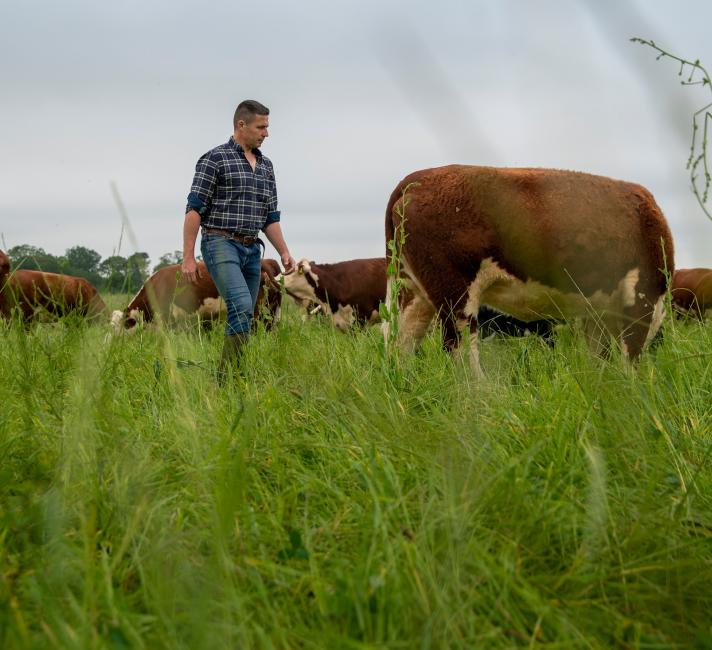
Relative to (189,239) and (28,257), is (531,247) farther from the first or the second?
(28,257)

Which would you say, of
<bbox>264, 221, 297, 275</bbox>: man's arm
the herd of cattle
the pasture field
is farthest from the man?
the pasture field

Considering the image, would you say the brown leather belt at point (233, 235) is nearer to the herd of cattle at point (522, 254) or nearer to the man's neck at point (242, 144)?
the herd of cattle at point (522, 254)

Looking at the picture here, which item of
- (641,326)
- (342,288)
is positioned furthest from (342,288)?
(641,326)

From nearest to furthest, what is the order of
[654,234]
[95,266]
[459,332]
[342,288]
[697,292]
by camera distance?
1. [95,266]
2. [459,332]
3. [654,234]
4. [342,288]
5. [697,292]

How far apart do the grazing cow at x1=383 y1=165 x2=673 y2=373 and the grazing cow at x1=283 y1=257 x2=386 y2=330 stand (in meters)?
7.05

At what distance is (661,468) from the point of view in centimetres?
262

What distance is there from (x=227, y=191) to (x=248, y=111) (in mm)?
622

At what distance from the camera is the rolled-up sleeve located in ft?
19.1

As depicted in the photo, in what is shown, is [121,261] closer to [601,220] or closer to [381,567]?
[381,567]

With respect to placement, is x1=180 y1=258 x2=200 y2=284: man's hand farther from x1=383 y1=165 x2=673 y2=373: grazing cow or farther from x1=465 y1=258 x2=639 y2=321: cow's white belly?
x1=465 y1=258 x2=639 y2=321: cow's white belly

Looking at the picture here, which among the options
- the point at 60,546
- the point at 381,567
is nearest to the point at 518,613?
the point at 381,567

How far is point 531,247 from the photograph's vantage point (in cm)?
580

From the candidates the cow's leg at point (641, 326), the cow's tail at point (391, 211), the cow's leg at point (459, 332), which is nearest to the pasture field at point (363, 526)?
the cow's leg at point (459, 332)

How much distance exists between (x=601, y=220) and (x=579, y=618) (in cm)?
460
